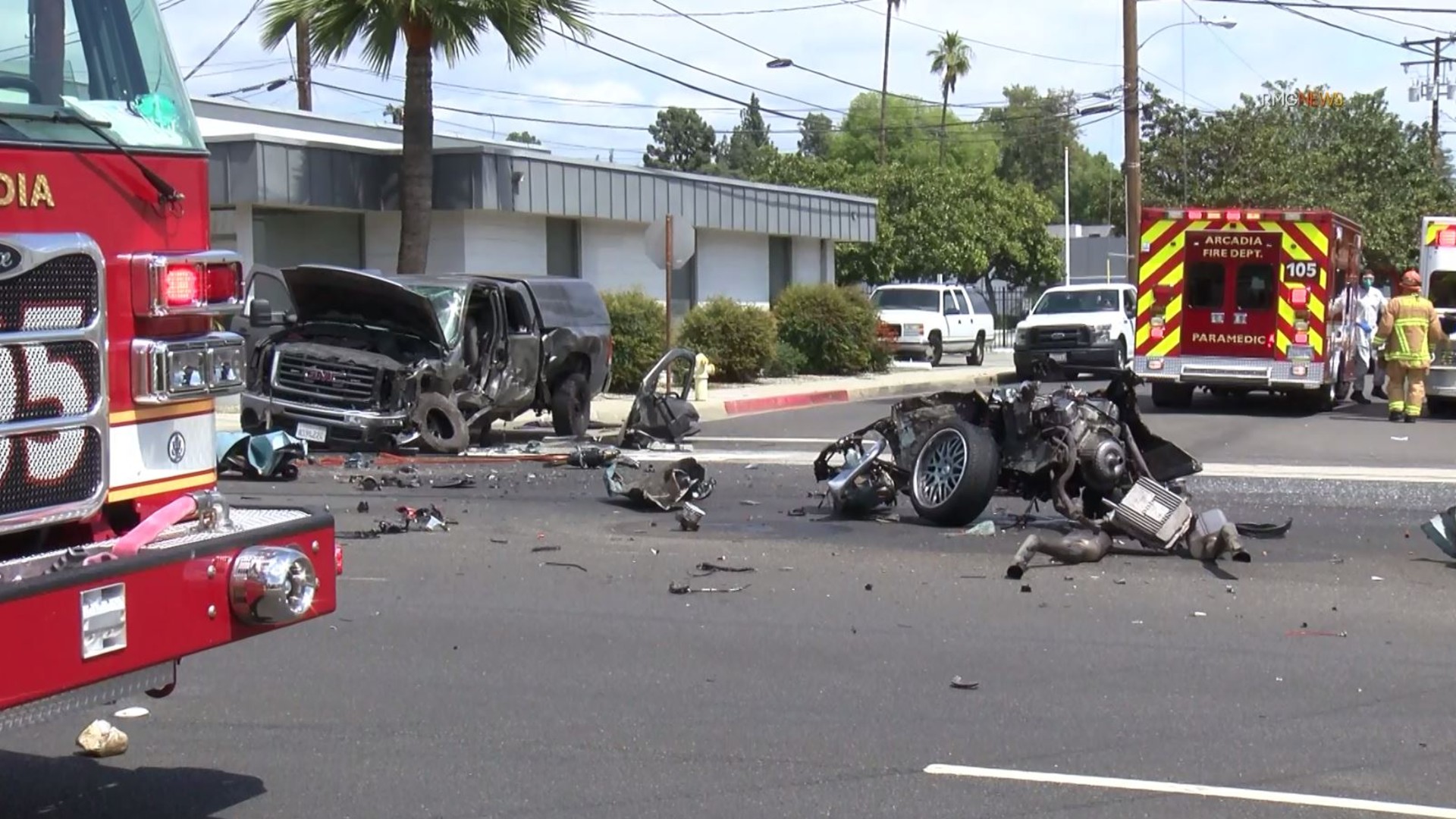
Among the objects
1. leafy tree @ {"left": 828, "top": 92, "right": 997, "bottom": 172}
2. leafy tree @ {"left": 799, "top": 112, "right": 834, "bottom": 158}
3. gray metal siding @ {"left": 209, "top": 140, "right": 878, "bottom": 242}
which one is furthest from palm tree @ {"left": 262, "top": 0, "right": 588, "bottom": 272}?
leafy tree @ {"left": 799, "top": 112, "right": 834, "bottom": 158}

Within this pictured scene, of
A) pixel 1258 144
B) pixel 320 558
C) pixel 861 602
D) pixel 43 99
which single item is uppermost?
pixel 1258 144

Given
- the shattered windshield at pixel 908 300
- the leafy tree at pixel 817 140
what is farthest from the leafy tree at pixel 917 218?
the leafy tree at pixel 817 140

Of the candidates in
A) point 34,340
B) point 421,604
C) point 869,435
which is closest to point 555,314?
point 869,435

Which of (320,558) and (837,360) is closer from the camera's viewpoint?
(320,558)

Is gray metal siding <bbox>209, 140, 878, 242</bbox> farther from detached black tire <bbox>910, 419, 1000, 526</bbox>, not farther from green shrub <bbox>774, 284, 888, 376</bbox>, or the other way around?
detached black tire <bbox>910, 419, 1000, 526</bbox>

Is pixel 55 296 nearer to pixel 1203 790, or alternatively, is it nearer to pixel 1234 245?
pixel 1203 790

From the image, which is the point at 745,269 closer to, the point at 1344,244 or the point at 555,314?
the point at 1344,244

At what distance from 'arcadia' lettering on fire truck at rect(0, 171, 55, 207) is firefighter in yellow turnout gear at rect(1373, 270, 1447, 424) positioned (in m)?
18.3

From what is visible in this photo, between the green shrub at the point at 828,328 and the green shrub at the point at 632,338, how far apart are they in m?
4.79

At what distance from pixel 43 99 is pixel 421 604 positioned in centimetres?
464

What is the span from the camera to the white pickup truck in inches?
1341

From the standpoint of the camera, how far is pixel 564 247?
29.8 metres

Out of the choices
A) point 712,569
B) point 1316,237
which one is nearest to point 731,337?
point 1316,237

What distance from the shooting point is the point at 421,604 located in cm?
864
